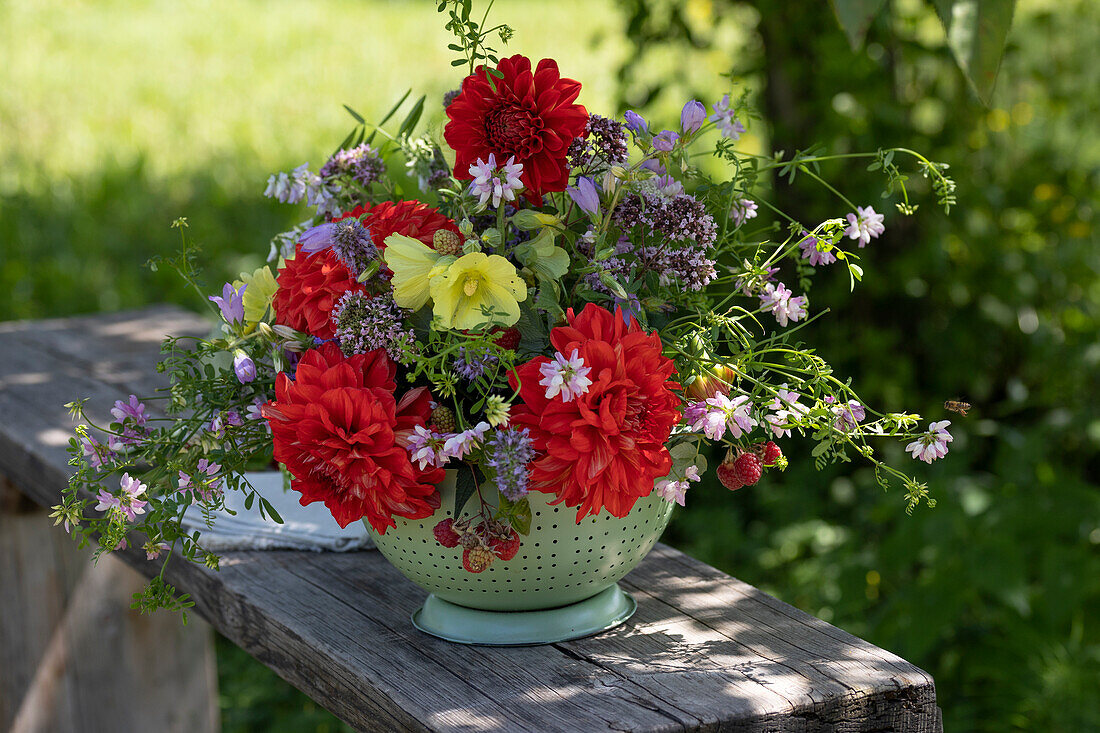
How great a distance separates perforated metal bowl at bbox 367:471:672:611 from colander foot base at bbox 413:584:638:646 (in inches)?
0.5

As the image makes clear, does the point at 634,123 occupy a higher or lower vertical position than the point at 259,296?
higher

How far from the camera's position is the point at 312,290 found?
973 mm

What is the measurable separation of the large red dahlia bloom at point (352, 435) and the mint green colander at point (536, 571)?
7cm

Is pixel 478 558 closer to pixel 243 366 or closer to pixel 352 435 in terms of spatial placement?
pixel 352 435

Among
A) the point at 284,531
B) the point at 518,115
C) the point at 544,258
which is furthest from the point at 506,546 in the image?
the point at 284,531

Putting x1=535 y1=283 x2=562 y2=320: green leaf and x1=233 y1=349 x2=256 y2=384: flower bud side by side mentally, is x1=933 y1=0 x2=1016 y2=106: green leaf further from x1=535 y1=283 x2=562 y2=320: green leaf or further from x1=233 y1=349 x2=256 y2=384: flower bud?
x1=233 y1=349 x2=256 y2=384: flower bud

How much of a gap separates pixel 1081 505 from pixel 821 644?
1431 millimetres

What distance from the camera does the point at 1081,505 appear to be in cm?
224

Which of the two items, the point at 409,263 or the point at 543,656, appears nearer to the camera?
the point at 409,263

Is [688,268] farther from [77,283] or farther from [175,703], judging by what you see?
[77,283]

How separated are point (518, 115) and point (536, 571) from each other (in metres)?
0.41

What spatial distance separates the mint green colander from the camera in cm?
99

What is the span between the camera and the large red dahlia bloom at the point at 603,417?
0.85 metres

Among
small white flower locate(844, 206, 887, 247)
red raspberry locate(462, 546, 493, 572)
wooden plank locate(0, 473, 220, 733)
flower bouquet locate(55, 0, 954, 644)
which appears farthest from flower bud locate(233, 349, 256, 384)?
wooden plank locate(0, 473, 220, 733)
